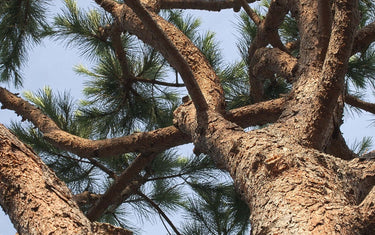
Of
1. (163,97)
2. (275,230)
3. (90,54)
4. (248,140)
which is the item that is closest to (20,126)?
(90,54)

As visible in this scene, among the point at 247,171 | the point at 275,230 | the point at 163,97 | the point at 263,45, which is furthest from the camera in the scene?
the point at 163,97

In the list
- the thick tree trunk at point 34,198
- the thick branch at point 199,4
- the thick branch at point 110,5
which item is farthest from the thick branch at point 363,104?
the thick tree trunk at point 34,198

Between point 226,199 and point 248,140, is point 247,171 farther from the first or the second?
point 226,199

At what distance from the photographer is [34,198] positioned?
759 millimetres

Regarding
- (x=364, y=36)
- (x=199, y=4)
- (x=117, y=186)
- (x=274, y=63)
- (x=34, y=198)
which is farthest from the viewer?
(x=199, y=4)

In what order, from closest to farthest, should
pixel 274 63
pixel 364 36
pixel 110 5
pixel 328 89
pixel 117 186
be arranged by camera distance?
pixel 328 89
pixel 364 36
pixel 274 63
pixel 117 186
pixel 110 5

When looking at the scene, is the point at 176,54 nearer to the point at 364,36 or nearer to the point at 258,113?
the point at 258,113

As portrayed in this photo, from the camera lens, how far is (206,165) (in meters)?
2.18

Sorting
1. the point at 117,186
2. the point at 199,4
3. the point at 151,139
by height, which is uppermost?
the point at 199,4

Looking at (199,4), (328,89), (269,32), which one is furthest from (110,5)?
(328,89)

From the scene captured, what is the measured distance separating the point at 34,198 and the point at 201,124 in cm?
52

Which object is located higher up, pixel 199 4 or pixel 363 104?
pixel 199 4

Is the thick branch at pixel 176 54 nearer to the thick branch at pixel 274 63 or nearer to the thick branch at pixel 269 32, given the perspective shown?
the thick branch at pixel 274 63

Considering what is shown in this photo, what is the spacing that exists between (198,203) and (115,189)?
59 centimetres
